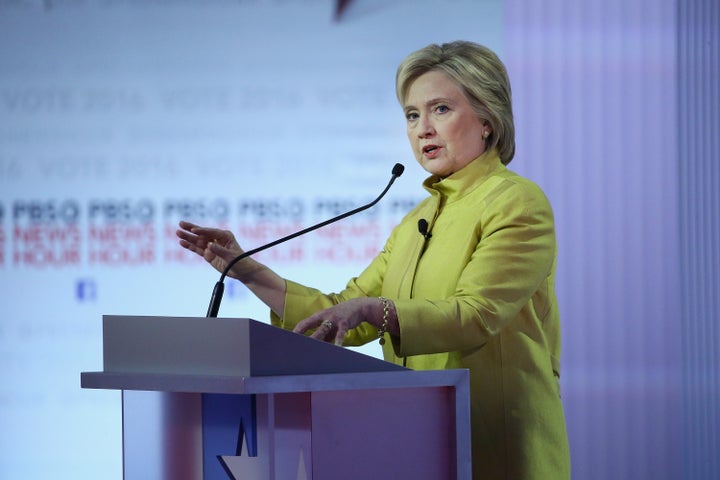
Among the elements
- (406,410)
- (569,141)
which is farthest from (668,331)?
(406,410)

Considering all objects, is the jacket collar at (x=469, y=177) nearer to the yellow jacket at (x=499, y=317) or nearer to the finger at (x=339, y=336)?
the yellow jacket at (x=499, y=317)

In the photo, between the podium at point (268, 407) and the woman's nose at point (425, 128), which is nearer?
the podium at point (268, 407)

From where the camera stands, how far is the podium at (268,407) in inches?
56.6

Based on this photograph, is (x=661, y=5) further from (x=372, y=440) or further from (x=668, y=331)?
(x=372, y=440)

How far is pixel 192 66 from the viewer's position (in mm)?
3980

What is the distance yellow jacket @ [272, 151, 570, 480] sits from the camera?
1.81 m

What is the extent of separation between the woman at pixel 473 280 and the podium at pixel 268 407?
0.16m

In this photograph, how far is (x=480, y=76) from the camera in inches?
81.4

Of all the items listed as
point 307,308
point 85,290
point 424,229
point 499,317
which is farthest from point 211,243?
point 85,290

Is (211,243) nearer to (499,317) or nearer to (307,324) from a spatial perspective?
(307,324)

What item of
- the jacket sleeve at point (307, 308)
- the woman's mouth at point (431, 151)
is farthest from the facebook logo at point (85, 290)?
the woman's mouth at point (431, 151)

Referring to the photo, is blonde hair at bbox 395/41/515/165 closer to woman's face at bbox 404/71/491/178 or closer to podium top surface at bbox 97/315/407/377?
woman's face at bbox 404/71/491/178

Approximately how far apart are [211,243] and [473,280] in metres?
0.51

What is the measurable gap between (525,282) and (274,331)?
0.61 meters
